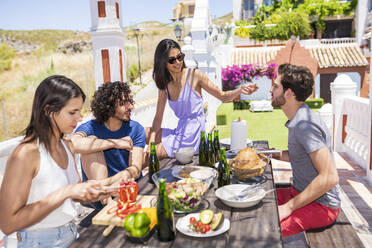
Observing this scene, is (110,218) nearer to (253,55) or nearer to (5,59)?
(253,55)

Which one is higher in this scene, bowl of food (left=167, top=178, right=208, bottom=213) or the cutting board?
bowl of food (left=167, top=178, right=208, bottom=213)

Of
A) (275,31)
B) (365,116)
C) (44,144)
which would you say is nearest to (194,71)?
(44,144)

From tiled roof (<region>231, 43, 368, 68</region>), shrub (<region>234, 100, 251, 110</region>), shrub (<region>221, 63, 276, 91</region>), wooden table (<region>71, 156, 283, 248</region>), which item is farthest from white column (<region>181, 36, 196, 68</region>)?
tiled roof (<region>231, 43, 368, 68</region>)

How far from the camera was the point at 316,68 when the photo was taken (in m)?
21.7

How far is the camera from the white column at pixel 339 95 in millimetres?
6363

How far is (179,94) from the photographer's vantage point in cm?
334

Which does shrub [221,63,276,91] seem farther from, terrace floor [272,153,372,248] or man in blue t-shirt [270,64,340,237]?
man in blue t-shirt [270,64,340,237]

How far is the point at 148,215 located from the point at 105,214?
273 millimetres

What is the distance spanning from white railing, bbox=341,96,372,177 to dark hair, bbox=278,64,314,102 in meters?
3.16

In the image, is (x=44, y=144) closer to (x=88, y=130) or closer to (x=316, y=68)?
(x=88, y=130)

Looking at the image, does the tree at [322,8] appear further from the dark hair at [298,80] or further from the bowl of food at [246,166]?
the bowl of food at [246,166]

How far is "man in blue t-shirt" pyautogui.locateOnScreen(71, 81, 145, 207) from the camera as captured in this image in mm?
2420

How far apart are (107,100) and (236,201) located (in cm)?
141

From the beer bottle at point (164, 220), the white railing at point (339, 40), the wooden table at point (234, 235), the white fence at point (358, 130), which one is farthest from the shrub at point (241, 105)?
the beer bottle at point (164, 220)
